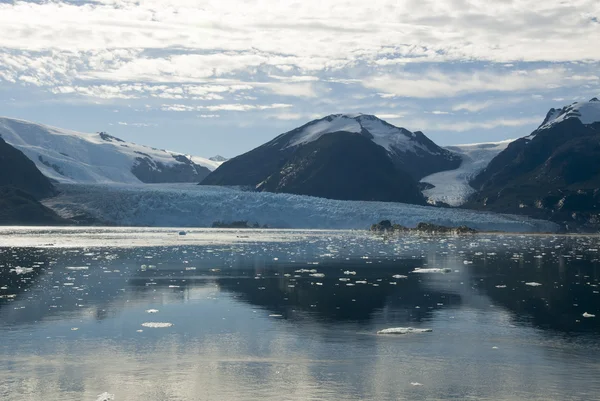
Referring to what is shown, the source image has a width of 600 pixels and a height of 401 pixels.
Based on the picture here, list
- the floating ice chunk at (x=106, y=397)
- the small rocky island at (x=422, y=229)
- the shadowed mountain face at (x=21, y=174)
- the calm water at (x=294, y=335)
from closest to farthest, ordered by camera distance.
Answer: the floating ice chunk at (x=106, y=397) < the calm water at (x=294, y=335) < the small rocky island at (x=422, y=229) < the shadowed mountain face at (x=21, y=174)

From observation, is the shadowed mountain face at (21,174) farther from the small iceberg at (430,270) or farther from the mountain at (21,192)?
the small iceberg at (430,270)

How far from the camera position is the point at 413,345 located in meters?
20.4

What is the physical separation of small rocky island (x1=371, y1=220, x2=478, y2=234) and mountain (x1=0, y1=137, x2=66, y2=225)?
57847 mm

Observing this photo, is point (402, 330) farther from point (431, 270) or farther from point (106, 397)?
point (431, 270)

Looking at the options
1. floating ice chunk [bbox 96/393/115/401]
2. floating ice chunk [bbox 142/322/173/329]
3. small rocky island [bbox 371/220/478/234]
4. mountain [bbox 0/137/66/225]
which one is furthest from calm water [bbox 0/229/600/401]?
mountain [bbox 0/137/66/225]

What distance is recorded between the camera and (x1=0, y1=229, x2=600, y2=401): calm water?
15969 mm

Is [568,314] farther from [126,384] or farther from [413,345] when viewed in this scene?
[126,384]

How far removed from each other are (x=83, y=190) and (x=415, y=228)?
63.7 metres

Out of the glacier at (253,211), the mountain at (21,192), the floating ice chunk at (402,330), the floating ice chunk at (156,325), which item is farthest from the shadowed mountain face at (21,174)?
the floating ice chunk at (402,330)

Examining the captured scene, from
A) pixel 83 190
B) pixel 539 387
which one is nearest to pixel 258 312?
pixel 539 387

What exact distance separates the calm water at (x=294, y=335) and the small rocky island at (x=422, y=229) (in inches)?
2972

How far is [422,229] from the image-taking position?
392 feet

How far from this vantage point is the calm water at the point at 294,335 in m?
16.0

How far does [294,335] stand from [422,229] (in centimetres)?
9983
